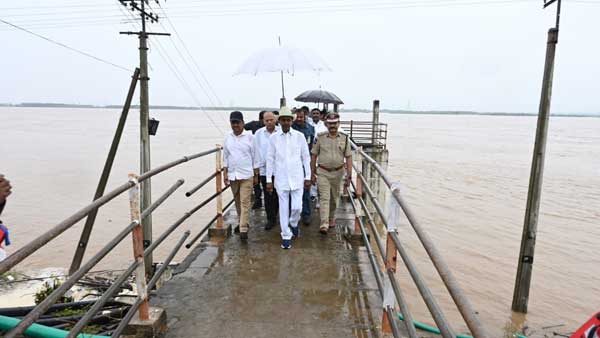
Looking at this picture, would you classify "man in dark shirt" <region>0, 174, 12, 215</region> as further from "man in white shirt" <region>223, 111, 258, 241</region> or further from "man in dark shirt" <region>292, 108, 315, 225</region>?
"man in dark shirt" <region>292, 108, 315, 225</region>

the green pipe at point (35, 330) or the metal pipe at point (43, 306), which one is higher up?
the metal pipe at point (43, 306)

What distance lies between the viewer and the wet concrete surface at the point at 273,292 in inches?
108

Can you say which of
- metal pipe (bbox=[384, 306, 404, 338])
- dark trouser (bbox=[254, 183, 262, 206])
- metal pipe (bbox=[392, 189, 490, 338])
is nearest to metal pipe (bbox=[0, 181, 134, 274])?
metal pipe (bbox=[392, 189, 490, 338])

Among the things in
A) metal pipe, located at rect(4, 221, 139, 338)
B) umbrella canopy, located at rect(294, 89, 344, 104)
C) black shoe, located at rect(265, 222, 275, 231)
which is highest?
umbrella canopy, located at rect(294, 89, 344, 104)

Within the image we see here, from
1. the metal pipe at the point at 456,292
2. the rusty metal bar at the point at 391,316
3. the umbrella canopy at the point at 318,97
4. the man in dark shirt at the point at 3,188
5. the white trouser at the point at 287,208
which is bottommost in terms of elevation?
the rusty metal bar at the point at 391,316

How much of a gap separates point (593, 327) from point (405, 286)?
4.96 m

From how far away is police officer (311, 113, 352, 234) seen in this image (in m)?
4.74

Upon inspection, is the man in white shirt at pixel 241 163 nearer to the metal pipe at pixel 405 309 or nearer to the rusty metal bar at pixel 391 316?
the rusty metal bar at pixel 391 316

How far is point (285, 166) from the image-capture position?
440 centimetres

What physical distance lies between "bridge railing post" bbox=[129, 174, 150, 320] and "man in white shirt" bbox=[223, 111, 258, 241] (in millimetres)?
2052

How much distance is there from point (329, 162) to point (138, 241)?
109 inches

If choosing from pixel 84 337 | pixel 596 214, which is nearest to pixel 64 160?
pixel 84 337

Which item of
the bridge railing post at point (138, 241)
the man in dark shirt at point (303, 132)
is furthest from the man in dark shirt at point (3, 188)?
the man in dark shirt at point (303, 132)

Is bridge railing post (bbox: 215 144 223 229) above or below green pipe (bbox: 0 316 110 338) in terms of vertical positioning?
above
